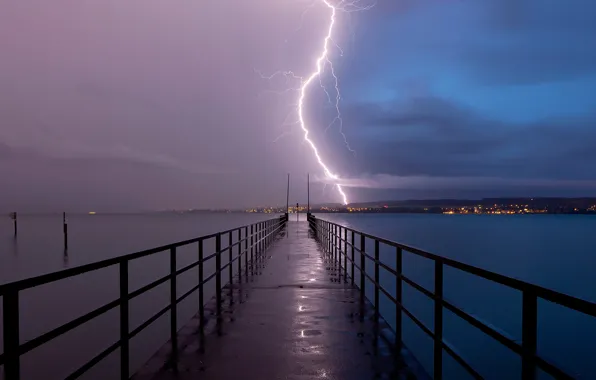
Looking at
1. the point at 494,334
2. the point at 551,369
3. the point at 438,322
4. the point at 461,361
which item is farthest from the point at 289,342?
the point at 551,369

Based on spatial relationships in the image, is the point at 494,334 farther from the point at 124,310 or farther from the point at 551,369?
the point at 124,310

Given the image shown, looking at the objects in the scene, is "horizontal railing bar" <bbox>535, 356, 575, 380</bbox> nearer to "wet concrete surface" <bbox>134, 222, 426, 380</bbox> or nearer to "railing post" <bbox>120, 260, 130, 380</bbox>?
"wet concrete surface" <bbox>134, 222, 426, 380</bbox>

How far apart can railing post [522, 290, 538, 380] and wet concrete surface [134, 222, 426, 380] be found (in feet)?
5.89

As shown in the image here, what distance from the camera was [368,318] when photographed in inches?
249

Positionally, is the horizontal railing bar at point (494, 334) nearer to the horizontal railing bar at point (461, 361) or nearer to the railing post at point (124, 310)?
the horizontal railing bar at point (461, 361)

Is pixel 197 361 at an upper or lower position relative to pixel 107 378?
upper

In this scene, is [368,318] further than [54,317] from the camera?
No

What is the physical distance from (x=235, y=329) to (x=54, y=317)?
15728 millimetres

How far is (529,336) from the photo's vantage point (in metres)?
2.42

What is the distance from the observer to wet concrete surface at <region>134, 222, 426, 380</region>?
4.16 metres

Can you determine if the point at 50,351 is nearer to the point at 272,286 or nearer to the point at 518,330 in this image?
the point at 272,286

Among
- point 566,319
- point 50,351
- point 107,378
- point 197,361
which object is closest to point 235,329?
point 197,361

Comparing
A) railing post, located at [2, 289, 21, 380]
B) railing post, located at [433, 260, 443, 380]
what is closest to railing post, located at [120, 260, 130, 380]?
railing post, located at [2, 289, 21, 380]

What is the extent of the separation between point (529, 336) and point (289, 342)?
3150 mm
